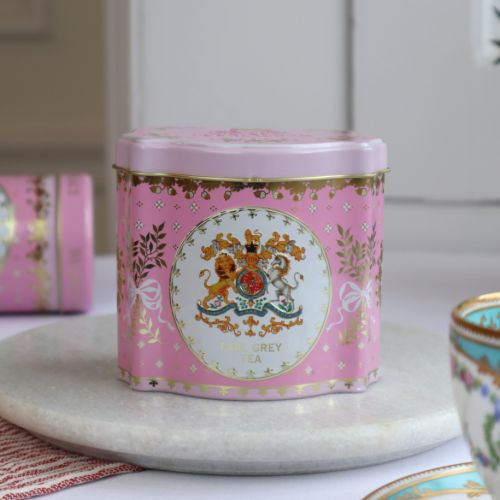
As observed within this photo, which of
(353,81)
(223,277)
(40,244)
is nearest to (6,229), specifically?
(40,244)

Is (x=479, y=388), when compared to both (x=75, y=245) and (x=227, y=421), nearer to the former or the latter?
(x=227, y=421)

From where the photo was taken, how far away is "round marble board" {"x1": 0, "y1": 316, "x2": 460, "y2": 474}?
16.6 inches

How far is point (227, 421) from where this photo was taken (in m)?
0.44

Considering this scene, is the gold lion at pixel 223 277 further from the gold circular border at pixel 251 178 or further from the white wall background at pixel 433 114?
the white wall background at pixel 433 114

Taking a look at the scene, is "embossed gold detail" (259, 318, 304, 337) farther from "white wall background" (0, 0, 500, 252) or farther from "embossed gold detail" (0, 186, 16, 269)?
"white wall background" (0, 0, 500, 252)

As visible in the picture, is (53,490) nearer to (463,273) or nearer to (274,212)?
(274,212)

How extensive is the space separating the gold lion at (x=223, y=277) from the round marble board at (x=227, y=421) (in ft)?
0.17

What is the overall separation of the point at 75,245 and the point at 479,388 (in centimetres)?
48

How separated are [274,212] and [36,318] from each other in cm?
33

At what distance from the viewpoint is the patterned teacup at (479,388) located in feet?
0.97

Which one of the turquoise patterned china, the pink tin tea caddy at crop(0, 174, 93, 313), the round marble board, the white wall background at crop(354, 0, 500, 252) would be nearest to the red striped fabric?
the round marble board

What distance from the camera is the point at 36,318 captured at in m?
0.75

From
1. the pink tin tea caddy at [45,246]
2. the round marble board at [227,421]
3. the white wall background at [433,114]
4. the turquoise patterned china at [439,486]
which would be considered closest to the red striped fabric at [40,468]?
the round marble board at [227,421]

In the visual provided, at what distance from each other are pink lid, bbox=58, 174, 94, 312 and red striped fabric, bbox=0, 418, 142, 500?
0.28 meters
